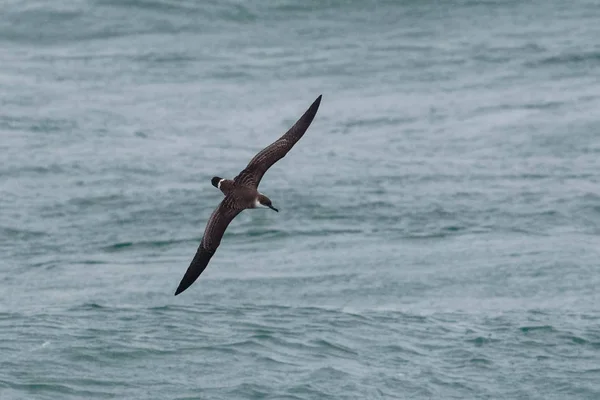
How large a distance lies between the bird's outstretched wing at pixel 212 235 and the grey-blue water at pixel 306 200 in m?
4.08

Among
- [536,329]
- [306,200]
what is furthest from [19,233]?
[536,329]

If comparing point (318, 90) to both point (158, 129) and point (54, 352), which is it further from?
point (54, 352)

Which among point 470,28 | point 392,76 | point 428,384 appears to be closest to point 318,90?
point 392,76

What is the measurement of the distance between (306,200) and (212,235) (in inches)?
433

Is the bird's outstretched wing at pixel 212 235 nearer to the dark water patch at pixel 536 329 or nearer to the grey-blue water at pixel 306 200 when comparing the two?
the grey-blue water at pixel 306 200

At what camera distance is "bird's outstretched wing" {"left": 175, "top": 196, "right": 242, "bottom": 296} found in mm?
13672

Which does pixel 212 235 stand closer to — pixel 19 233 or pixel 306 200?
pixel 19 233

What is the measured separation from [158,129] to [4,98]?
3142mm

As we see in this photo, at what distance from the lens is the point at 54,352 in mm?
18719

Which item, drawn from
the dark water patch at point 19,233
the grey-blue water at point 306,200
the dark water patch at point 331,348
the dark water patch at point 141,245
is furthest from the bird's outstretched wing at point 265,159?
the dark water patch at point 19,233

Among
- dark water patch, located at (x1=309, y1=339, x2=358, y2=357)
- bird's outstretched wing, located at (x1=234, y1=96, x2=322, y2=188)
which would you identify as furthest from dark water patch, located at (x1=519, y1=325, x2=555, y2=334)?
bird's outstretched wing, located at (x1=234, y1=96, x2=322, y2=188)

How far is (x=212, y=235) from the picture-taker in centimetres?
1370

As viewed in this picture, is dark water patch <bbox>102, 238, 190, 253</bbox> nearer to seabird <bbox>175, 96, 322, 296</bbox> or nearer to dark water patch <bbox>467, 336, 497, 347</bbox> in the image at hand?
dark water patch <bbox>467, 336, 497, 347</bbox>

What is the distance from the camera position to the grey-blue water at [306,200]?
18.8m
